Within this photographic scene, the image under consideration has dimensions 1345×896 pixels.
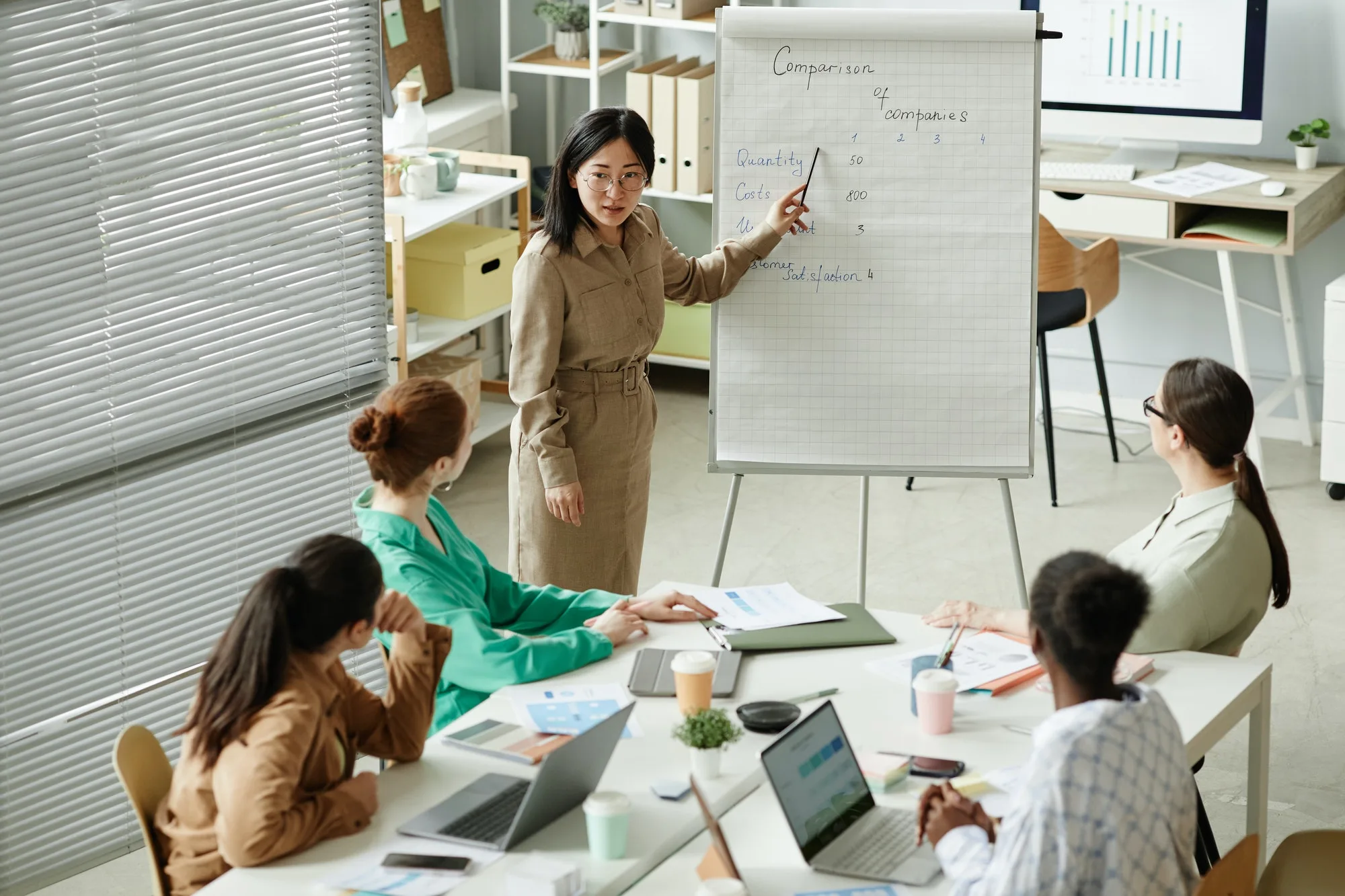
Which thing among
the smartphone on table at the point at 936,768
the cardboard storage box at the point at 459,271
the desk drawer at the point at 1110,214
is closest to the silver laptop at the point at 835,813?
the smartphone on table at the point at 936,768

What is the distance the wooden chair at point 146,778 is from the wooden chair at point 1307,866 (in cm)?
152

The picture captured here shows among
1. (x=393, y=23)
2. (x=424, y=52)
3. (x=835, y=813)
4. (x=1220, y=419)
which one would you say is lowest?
(x=835, y=813)

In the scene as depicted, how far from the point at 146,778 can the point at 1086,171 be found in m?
3.82

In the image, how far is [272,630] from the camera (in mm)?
2023

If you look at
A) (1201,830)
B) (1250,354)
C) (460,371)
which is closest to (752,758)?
(1201,830)

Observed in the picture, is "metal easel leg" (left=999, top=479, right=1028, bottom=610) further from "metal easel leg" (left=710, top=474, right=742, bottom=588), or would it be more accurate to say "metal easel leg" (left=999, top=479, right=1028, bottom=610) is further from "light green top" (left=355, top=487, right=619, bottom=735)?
"light green top" (left=355, top=487, right=619, bottom=735)

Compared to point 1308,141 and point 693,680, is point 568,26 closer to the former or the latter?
point 1308,141

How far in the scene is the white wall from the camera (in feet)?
17.4

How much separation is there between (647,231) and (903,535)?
1942mm

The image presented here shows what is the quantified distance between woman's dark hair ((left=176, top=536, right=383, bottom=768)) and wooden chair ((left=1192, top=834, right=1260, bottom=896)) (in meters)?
1.07

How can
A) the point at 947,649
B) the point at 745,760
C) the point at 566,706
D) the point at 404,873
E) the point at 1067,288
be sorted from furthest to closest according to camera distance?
1. the point at 1067,288
2. the point at 947,649
3. the point at 566,706
4. the point at 745,760
5. the point at 404,873

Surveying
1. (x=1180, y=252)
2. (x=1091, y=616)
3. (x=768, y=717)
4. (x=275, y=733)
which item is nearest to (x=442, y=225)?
(x=1180, y=252)

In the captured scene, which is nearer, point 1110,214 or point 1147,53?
point 1110,214

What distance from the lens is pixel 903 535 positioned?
192 inches
